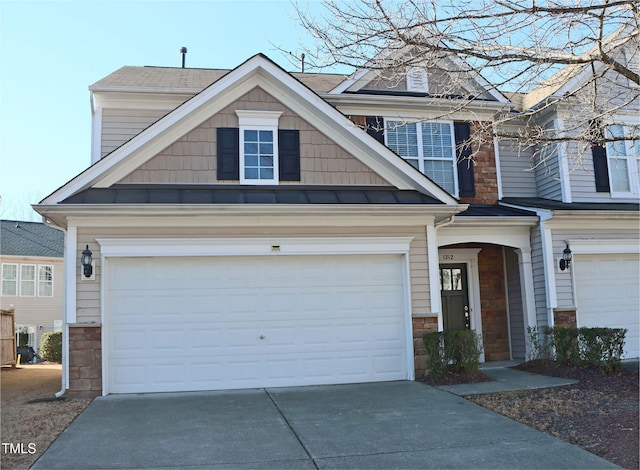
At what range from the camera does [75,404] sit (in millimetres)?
8633

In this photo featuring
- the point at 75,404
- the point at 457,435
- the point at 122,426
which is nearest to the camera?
the point at 457,435

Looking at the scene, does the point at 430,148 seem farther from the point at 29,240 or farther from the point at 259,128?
the point at 29,240

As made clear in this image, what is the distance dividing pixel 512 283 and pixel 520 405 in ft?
18.4

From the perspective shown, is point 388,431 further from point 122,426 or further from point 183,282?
point 183,282

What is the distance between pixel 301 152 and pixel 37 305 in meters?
19.5

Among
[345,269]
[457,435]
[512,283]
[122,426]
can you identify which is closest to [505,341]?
[512,283]

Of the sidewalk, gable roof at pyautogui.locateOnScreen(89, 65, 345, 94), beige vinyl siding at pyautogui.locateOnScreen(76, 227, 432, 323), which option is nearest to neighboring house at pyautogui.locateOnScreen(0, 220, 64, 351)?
gable roof at pyautogui.locateOnScreen(89, 65, 345, 94)

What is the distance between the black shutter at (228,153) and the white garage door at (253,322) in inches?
65.3

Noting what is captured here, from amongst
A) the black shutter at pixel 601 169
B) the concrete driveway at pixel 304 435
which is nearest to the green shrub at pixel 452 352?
the concrete driveway at pixel 304 435

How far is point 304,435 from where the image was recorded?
6.66m

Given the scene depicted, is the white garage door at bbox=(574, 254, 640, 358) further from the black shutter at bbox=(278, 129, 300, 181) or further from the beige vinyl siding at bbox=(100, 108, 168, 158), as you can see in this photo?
the beige vinyl siding at bbox=(100, 108, 168, 158)

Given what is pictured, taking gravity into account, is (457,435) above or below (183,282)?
below

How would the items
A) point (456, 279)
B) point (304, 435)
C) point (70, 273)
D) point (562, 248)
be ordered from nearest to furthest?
point (304, 435) < point (70, 273) < point (562, 248) < point (456, 279)

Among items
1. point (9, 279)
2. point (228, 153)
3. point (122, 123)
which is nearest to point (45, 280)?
point (9, 279)
